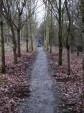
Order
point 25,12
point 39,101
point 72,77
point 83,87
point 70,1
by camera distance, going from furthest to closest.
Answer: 1. point 25,12
2. point 70,1
3. point 72,77
4. point 83,87
5. point 39,101

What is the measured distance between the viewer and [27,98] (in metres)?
11.5

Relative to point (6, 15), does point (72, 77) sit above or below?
below

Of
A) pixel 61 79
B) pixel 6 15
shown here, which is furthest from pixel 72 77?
pixel 6 15

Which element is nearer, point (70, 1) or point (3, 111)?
point (3, 111)

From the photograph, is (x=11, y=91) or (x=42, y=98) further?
(x=11, y=91)

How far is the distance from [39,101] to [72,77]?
6.07 meters

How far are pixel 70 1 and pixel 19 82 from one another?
24.9 ft

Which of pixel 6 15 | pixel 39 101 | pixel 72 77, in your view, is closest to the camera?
pixel 39 101

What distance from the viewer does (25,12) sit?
137 feet

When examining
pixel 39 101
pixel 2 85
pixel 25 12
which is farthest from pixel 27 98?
pixel 25 12

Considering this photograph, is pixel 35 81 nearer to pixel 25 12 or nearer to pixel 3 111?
pixel 3 111

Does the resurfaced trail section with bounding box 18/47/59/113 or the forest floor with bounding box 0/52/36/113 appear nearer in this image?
the resurfaced trail section with bounding box 18/47/59/113

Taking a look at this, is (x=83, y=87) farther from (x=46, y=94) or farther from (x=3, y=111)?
(x=3, y=111)

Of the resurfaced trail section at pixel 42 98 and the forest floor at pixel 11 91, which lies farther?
the forest floor at pixel 11 91
